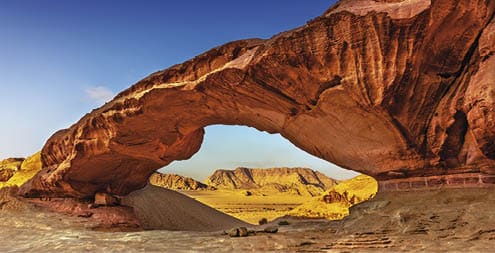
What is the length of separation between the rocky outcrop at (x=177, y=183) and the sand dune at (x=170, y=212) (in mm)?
45428

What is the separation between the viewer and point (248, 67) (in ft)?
26.0

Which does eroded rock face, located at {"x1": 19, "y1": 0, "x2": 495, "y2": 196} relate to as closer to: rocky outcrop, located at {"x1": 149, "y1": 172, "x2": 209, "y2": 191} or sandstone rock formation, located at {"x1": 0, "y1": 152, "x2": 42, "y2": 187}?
sandstone rock formation, located at {"x1": 0, "y1": 152, "x2": 42, "y2": 187}

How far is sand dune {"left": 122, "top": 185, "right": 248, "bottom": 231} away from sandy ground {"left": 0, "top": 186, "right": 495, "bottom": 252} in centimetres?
711

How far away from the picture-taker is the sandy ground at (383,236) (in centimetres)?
556

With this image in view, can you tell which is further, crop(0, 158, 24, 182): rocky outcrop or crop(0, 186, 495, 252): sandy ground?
crop(0, 158, 24, 182): rocky outcrop

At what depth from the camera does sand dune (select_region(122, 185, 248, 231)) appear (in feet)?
53.7

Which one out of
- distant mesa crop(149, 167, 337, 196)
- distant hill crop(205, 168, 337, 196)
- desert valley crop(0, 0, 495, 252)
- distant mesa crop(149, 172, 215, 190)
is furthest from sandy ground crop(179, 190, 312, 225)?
distant hill crop(205, 168, 337, 196)

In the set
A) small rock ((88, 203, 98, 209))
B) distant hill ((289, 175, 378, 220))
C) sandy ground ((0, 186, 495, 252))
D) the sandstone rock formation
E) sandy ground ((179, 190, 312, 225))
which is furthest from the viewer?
sandy ground ((179, 190, 312, 225))

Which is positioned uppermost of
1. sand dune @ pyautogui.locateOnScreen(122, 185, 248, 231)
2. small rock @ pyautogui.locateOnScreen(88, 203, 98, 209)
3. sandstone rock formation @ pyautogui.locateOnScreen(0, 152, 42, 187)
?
sandstone rock formation @ pyautogui.locateOnScreen(0, 152, 42, 187)

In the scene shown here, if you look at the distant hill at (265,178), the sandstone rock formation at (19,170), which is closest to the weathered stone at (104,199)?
the sandstone rock formation at (19,170)

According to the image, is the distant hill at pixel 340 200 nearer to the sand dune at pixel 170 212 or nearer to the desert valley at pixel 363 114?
the sand dune at pixel 170 212

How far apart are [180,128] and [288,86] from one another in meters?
4.65

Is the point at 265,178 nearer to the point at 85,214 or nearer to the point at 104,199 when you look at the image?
the point at 104,199

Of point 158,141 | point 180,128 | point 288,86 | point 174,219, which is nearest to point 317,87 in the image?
point 288,86
